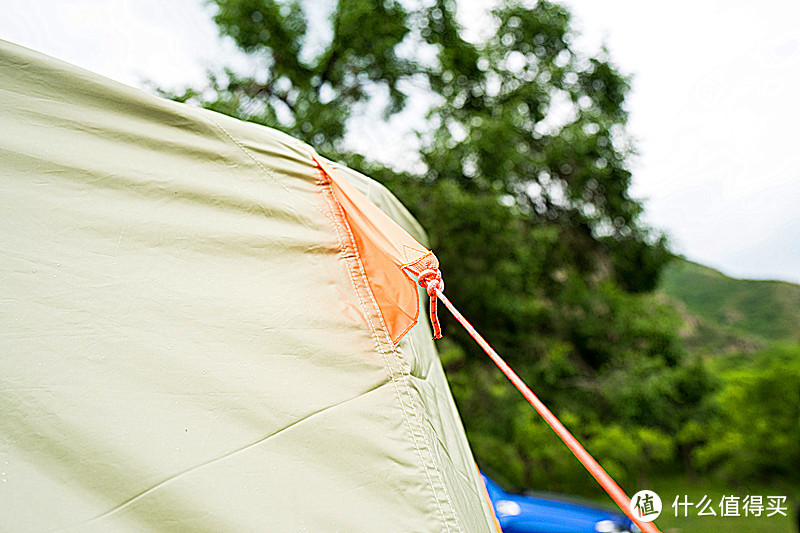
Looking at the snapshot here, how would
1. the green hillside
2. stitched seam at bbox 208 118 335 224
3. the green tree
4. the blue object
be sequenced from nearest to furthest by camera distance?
1. stitched seam at bbox 208 118 335 224
2. the blue object
3. the green tree
4. the green hillside

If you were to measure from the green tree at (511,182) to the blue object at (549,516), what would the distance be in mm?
1951

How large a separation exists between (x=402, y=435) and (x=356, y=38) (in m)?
5.60

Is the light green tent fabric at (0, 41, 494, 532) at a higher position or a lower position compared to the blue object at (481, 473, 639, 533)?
higher

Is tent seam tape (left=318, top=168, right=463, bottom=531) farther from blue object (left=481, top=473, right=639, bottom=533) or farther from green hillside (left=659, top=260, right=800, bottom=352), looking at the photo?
green hillside (left=659, top=260, right=800, bottom=352)

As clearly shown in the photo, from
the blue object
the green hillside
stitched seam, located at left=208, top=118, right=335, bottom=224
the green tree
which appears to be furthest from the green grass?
stitched seam, located at left=208, top=118, right=335, bottom=224

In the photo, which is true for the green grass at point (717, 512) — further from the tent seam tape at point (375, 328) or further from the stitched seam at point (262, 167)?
the stitched seam at point (262, 167)

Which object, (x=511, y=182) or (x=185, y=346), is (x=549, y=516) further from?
(x=511, y=182)

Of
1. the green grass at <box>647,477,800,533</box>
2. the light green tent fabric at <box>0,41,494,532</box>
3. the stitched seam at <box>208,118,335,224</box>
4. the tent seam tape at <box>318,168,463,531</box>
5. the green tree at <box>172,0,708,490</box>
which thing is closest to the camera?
the light green tent fabric at <box>0,41,494,532</box>

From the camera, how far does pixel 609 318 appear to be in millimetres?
5734

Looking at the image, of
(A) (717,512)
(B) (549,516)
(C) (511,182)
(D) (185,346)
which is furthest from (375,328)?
(A) (717,512)

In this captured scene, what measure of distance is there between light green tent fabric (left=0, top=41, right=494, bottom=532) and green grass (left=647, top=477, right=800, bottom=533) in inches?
203

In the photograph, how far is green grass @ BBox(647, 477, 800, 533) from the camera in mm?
5930

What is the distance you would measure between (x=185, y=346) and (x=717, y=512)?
7.83m

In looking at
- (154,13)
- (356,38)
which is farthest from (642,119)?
(154,13)
